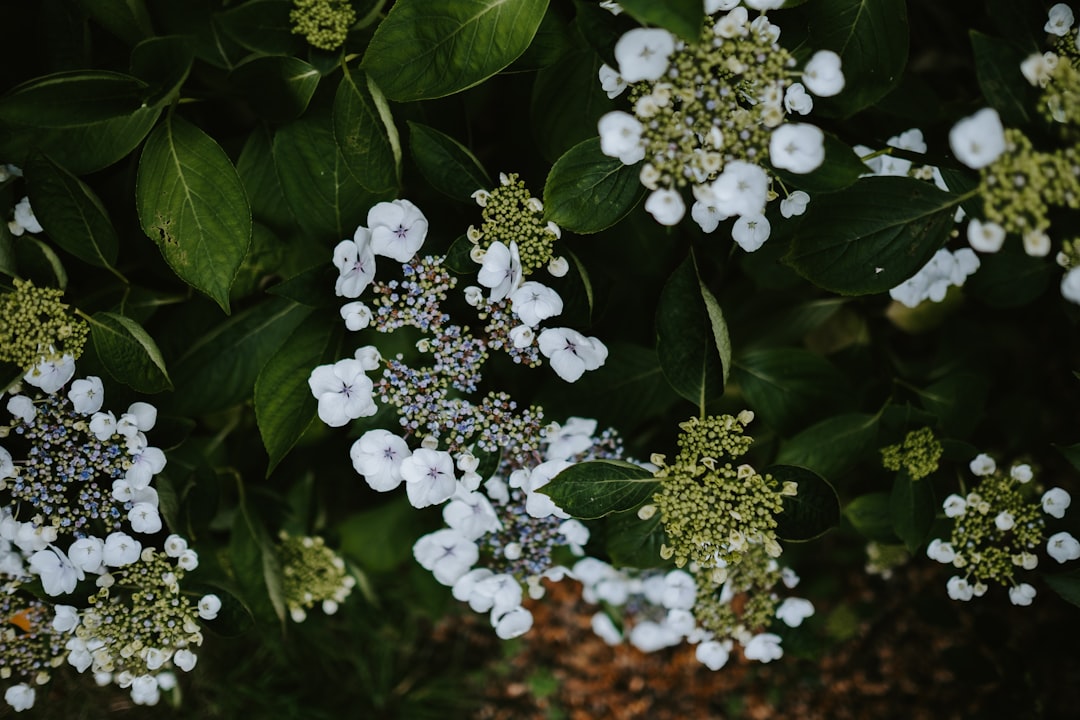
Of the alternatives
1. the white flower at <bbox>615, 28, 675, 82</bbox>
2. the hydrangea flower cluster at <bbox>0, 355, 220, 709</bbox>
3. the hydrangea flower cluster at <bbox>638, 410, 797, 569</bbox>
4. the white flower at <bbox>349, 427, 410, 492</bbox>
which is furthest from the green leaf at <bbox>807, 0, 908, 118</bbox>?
the hydrangea flower cluster at <bbox>0, 355, 220, 709</bbox>

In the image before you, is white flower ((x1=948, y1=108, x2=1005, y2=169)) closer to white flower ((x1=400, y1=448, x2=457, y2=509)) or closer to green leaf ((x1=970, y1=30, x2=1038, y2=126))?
green leaf ((x1=970, y1=30, x2=1038, y2=126))

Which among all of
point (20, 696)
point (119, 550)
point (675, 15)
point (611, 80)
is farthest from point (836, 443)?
point (20, 696)

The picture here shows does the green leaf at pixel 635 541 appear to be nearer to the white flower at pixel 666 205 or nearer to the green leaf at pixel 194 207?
the white flower at pixel 666 205

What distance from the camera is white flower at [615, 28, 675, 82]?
93cm

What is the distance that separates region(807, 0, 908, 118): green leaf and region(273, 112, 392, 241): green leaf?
74 centimetres

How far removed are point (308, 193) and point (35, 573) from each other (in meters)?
0.82

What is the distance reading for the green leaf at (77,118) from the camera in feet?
3.91

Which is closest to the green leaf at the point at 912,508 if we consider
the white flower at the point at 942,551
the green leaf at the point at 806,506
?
the white flower at the point at 942,551

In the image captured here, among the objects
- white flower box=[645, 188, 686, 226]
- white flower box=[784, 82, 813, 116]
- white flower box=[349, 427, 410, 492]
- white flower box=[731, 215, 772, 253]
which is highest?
white flower box=[784, 82, 813, 116]

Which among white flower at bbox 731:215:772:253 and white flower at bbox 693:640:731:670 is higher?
white flower at bbox 731:215:772:253

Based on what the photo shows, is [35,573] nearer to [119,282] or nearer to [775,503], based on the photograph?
[119,282]

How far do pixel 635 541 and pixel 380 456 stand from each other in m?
0.50

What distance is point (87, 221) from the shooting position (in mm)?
1258

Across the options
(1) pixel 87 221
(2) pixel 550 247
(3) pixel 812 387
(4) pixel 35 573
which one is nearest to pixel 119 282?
(1) pixel 87 221
